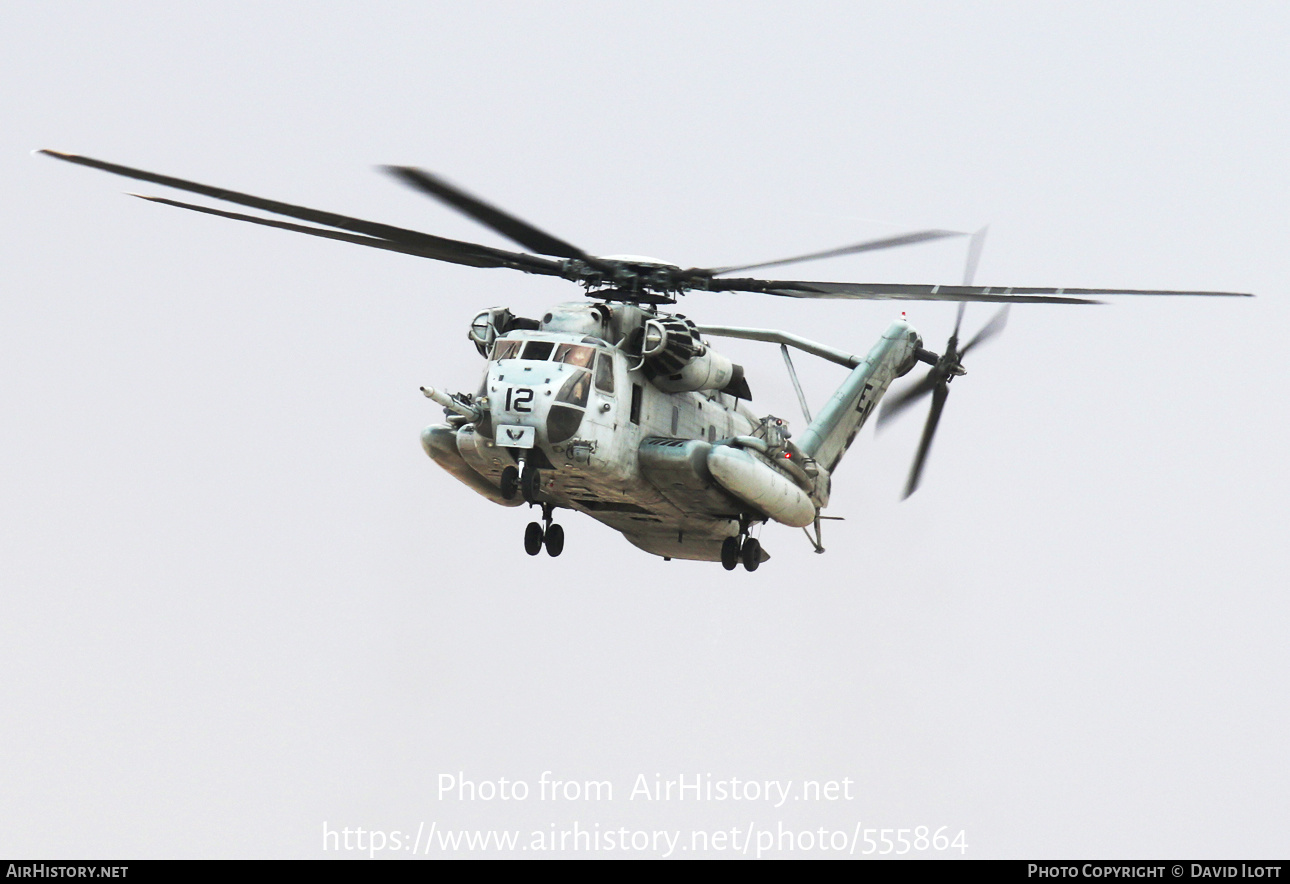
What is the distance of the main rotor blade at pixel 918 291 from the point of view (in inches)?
764

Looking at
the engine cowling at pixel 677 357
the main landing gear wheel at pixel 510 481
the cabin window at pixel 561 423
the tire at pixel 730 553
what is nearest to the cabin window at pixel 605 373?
the engine cowling at pixel 677 357

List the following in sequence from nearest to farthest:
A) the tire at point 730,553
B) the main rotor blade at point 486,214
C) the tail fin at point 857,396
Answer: the main rotor blade at point 486,214 < the tire at point 730,553 < the tail fin at point 857,396

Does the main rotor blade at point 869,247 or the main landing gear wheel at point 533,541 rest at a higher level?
the main rotor blade at point 869,247

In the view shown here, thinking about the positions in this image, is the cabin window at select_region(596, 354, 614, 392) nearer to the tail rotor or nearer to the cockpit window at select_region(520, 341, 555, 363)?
the cockpit window at select_region(520, 341, 555, 363)

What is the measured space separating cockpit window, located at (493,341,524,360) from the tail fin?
5.85 metres

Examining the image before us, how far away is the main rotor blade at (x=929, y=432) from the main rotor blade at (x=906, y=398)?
0.13 m

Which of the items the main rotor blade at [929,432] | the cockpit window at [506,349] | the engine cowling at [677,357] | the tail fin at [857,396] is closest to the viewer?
the cockpit window at [506,349]

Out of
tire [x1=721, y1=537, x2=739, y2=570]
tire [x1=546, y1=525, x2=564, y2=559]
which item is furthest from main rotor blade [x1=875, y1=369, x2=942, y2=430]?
tire [x1=546, y1=525, x2=564, y2=559]

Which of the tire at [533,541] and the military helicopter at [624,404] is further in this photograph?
the tire at [533,541]

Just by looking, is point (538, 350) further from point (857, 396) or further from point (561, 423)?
point (857, 396)

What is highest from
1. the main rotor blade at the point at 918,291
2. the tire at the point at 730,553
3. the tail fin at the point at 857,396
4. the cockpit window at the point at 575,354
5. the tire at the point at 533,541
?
the main rotor blade at the point at 918,291

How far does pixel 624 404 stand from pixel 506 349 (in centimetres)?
168

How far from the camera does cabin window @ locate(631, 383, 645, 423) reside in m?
21.7

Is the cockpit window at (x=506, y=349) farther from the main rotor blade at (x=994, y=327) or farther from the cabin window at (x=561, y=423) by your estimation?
the main rotor blade at (x=994, y=327)
